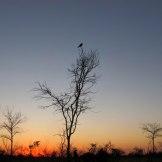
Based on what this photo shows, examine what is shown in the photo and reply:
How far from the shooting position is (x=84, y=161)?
30953mm

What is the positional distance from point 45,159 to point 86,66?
38.1 ft

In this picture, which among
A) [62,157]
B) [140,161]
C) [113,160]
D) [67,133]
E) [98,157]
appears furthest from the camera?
[140,161]

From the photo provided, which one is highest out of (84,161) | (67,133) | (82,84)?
(82,84)

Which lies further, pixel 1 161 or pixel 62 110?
pixel 1 161

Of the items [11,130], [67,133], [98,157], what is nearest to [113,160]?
[67,133]

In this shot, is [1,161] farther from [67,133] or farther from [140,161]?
[140,161]

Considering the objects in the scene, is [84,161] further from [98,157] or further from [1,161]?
[1,161]

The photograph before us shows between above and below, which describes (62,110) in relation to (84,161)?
above

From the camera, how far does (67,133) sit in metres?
34.0

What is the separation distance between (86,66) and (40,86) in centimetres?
396

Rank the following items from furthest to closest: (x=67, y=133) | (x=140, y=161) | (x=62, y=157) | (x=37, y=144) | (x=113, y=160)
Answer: (x=37, y=144), (x=140, y=161), (x=113, y=160), (x=62, y=157), (x=67, y=133)

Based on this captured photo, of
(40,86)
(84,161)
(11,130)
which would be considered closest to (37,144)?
(11,130)

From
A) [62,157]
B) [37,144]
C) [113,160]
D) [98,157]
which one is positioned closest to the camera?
[98,157]

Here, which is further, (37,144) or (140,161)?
(37,144)
